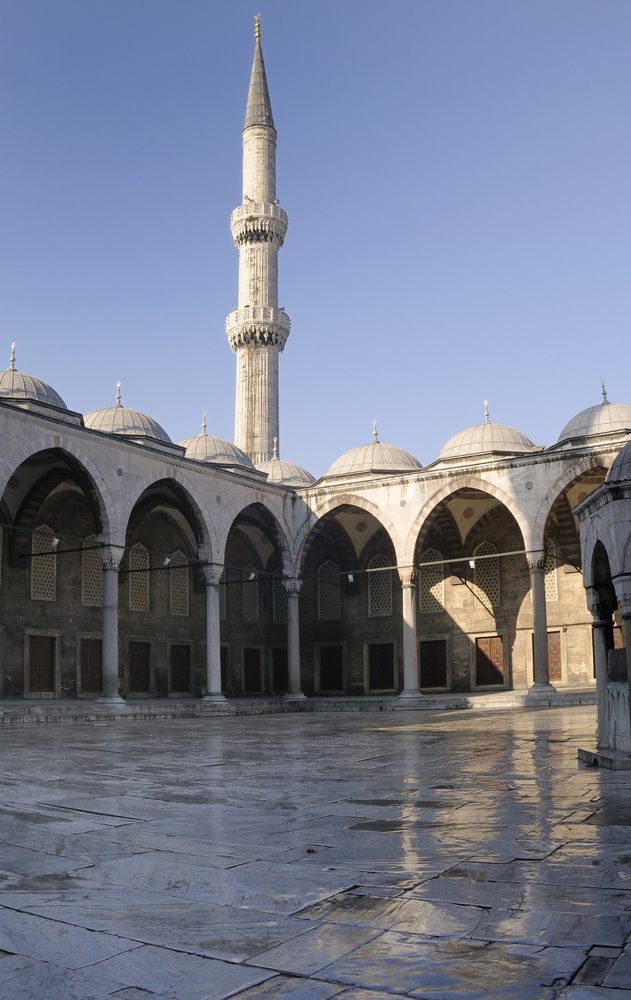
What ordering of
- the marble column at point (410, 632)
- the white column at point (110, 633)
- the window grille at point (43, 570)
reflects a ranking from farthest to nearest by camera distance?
the marble column at point (410, 632) → the window grille at point (43, 570) → the white column at point (110, 633)

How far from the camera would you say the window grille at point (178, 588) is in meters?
25.0

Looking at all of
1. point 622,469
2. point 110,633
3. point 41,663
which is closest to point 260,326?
point 41,663

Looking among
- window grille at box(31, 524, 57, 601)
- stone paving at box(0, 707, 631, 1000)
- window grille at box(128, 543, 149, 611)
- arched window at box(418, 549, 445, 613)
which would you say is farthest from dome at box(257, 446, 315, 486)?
stone paving at box(0, 707, 631, 1000)

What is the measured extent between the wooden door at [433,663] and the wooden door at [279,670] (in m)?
4.32

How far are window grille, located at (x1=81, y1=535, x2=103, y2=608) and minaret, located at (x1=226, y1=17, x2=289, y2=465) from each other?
8.75 m

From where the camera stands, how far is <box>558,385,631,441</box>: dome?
2258 centimetres

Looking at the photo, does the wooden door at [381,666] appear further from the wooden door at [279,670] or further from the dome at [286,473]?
the dome at [286,473]

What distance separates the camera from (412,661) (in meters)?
22.3

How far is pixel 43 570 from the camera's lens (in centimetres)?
2172

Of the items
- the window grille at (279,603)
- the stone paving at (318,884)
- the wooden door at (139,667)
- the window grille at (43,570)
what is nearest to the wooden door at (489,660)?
the window grille at (279,603)

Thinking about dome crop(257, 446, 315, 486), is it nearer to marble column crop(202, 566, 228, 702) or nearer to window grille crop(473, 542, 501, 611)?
window grille crop(473, 542, 501, 611)

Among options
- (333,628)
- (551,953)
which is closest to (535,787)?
(551,953)

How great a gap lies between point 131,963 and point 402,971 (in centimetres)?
76

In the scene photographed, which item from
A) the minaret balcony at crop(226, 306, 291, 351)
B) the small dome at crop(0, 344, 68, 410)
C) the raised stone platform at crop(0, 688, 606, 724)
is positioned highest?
the minaret balcony at crop(226, 306, 291, 351)
